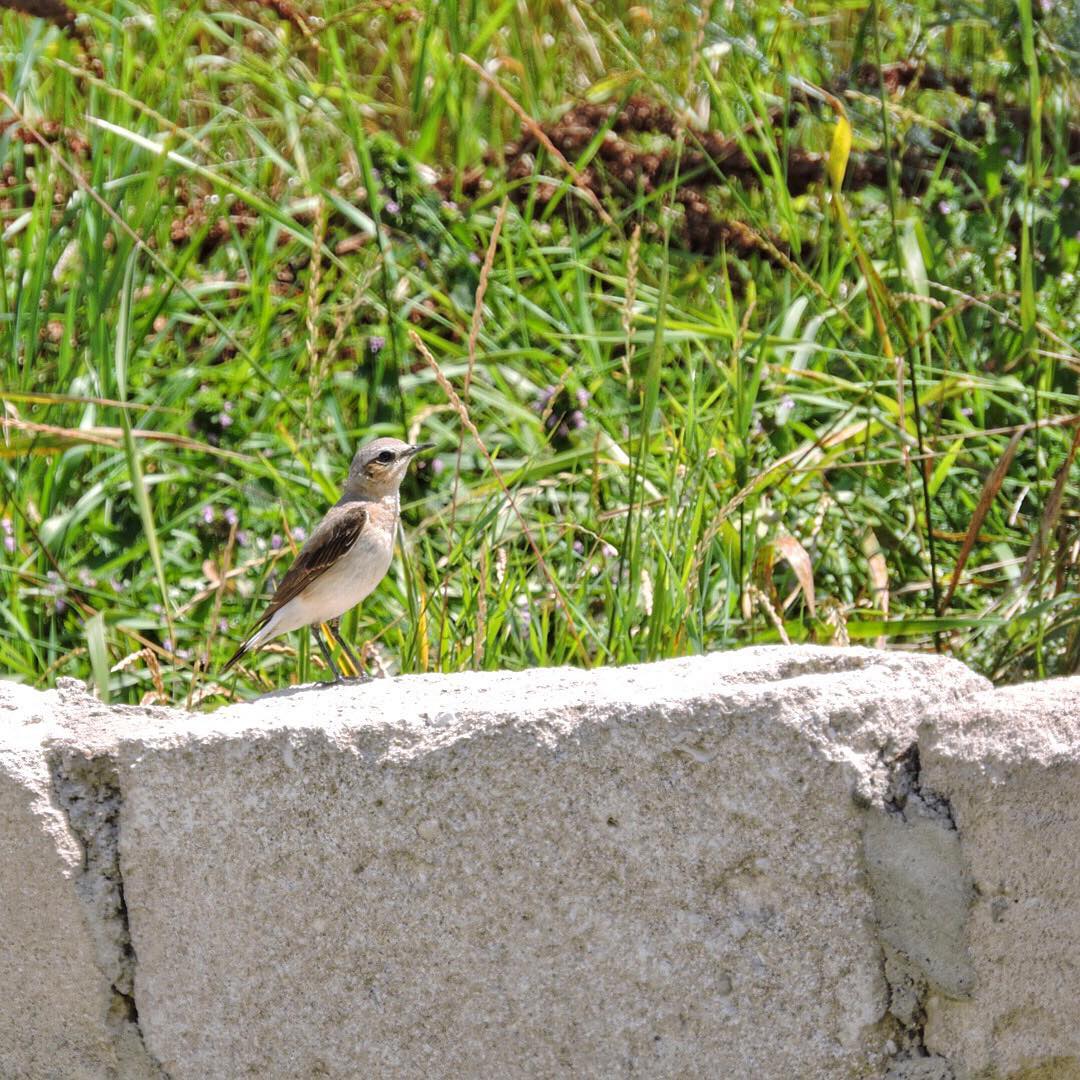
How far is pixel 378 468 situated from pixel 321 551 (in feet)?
1.12

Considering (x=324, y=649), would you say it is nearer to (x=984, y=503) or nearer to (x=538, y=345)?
(x=984, y=503)

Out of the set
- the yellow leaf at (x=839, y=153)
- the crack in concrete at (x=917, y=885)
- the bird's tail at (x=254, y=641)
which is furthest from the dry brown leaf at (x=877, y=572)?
the crack in concrete at (x=917, y=885)

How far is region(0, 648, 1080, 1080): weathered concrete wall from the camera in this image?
2.34 metres

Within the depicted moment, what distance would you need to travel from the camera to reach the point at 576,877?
7.90ft


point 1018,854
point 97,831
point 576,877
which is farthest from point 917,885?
point 97,831

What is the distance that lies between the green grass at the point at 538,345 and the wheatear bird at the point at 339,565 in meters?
0.17

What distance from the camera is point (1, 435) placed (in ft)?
15.9

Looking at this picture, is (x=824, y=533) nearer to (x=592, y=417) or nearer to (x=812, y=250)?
(x=592, y=417)

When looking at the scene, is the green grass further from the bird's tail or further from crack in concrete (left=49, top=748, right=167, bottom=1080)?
crack in concrete (left=49, top=748, right=167, bottom=1080)

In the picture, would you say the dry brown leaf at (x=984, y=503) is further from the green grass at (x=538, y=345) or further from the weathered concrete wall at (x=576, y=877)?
the weathered concrete wall at (x=576, y=877)

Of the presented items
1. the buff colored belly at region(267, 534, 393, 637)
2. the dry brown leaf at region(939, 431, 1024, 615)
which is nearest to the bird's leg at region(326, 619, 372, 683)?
the buff colored belly at region(267, 534, 393, 637)

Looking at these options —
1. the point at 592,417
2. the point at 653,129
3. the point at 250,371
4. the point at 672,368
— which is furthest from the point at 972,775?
the point at 653,129

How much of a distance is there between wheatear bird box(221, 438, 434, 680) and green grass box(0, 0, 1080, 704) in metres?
0.17

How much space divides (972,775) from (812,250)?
3746mm
